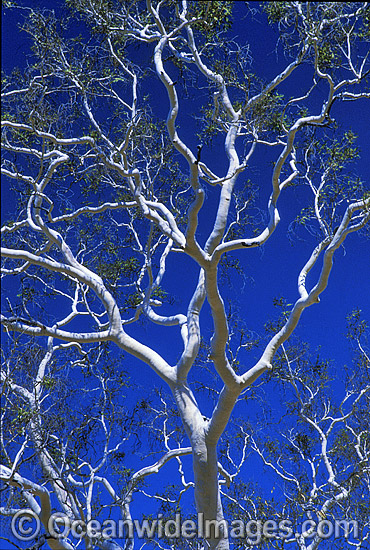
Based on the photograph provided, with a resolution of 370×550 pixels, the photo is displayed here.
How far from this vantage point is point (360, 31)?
9.44 meters

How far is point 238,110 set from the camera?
9891 millimetres

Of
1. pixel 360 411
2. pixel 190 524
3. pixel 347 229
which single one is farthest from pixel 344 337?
pixel 347 229

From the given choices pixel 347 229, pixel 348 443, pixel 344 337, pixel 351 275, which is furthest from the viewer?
pixel 351 275

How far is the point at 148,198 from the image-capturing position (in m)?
10.4

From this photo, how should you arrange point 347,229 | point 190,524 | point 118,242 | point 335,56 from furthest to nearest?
point 118,242, point 190,524, point 335,56, point 347,229

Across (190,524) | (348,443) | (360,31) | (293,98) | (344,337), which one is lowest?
(190,524)

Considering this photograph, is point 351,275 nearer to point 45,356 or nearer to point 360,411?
point 360,411

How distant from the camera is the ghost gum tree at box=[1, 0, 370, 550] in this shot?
7.88 m

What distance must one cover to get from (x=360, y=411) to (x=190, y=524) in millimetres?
4728

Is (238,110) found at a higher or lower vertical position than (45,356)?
higher

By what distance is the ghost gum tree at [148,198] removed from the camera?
7.88m

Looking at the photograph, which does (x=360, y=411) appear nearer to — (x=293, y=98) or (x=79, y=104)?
(x=293, y=98)

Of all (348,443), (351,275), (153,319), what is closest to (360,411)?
(348,443)

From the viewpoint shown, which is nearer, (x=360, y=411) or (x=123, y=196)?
(x=123, y=196)
